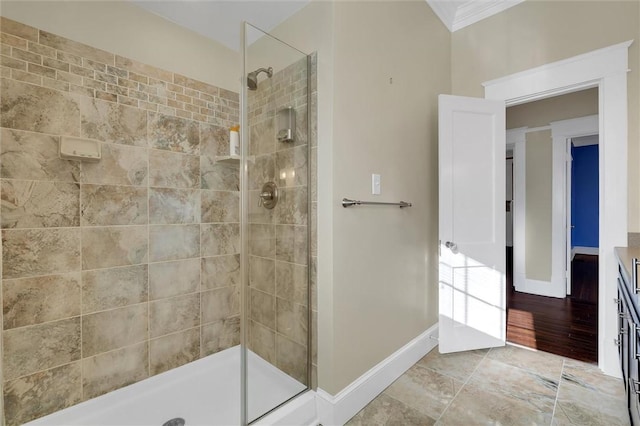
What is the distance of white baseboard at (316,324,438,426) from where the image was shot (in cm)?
157

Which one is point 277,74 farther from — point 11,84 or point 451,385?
point 451,385

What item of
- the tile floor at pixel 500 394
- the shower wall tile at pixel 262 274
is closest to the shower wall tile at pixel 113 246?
the shower wall tile at pixel 262 274

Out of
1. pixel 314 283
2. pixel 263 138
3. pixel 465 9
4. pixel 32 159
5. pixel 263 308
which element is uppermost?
pixel 465 9

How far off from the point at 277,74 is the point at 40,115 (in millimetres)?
1219

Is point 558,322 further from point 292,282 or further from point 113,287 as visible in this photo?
point 113,287

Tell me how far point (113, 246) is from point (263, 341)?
3.46 feet

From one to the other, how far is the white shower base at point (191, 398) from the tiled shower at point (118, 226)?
6 cm

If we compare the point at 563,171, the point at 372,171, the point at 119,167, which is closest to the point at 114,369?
the point at 119,167

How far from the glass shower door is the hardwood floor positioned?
2080mm

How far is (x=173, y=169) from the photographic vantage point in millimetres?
1954

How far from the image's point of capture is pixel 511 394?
1798 mm

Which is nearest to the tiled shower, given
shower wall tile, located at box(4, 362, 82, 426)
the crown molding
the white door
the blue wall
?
shower wall tile, located at box(4, 362, 82, 426)

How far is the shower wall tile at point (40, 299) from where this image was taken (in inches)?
54.7

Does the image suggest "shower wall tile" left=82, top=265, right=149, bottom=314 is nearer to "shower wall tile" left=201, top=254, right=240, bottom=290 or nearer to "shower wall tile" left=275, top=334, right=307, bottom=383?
"shower wall tile" left=201, top=254, right=240, bottom=290
